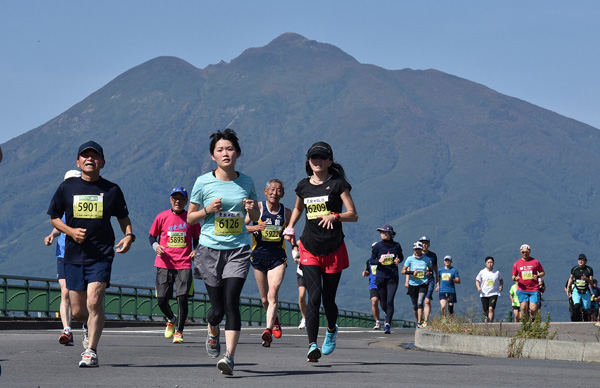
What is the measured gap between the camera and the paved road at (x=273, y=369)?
872 centimetres

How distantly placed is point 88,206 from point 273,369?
6.99ft

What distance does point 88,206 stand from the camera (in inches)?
388

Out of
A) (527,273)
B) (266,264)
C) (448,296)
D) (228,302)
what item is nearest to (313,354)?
(228,302)


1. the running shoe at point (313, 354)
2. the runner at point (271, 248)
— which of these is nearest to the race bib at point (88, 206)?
the running shoe at point (313, 354)

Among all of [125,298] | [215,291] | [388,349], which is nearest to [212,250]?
[215,291]

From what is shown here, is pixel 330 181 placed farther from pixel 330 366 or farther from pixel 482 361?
pixel 482 361

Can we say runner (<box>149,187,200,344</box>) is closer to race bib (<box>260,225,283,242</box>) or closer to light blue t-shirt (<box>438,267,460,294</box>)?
race bib (<box>260,225,283,242</box>)

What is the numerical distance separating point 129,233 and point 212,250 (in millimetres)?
870

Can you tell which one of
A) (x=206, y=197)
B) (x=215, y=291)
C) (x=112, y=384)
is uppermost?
(x=206, y=197)

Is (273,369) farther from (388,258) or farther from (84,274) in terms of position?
(388,258)

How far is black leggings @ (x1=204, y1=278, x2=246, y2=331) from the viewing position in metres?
9.31

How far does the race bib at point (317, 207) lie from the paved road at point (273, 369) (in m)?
1.38

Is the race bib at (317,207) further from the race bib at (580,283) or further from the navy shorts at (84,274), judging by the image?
the race bib at (580,283)

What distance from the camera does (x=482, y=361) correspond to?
12094mm
